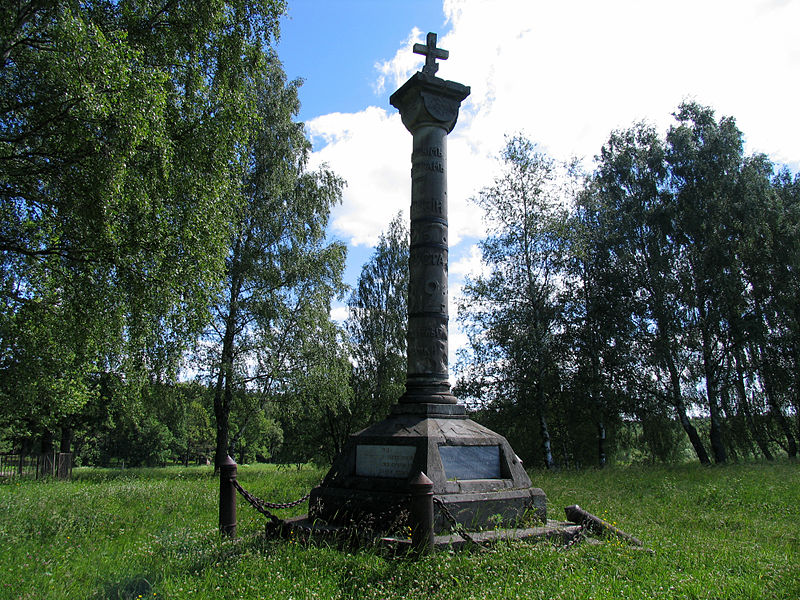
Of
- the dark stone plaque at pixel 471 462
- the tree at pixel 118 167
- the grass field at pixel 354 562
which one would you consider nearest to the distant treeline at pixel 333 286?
the tree at pixel 118 167

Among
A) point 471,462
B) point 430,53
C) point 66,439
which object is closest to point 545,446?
point 471,462

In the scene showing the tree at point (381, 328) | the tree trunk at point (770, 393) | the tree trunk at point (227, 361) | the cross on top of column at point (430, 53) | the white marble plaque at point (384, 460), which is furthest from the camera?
the tree at point (381, 328)

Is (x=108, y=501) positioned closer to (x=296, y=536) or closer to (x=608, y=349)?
(x=296, y=536)

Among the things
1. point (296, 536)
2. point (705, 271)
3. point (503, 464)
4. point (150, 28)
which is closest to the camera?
point (296, 536)

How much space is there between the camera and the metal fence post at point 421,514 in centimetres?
492

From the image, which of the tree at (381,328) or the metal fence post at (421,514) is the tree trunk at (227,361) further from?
the metal fence post at (421,514)

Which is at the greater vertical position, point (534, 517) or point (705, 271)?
point (705, 271)

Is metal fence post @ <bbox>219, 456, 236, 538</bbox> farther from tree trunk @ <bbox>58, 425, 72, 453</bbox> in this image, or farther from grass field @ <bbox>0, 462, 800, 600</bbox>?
tree trunk @ <bbox>58, 425, 72, 453</bbox>

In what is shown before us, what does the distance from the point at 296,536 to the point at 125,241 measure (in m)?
5.03

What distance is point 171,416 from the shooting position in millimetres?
17562

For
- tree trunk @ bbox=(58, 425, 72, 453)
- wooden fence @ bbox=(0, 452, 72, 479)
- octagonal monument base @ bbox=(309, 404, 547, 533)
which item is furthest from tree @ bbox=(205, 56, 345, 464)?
tree trunk @ bbox=(58, 425, 72, 453)

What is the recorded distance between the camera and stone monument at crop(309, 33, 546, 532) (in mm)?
6250

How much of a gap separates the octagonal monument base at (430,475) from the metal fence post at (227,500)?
99cm

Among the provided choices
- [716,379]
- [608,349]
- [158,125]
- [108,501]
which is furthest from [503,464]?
[716,379]
